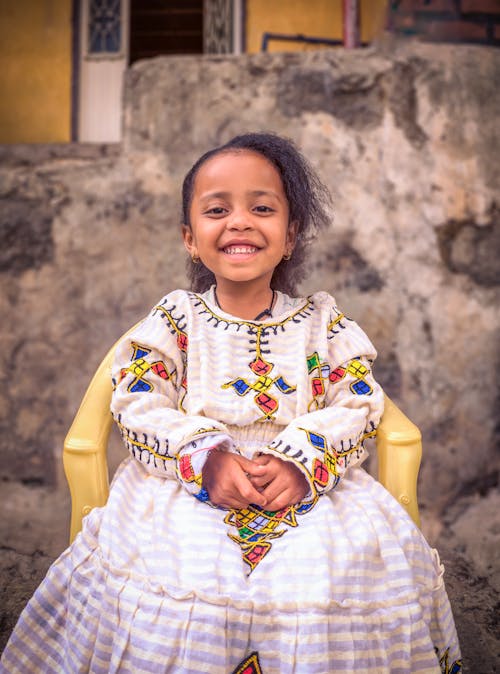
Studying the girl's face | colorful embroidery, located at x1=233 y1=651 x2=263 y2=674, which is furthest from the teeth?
colorful embroidery, located at x1=233 y1=651 x2=263 y2=674

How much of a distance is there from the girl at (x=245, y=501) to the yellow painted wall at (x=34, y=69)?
470 centimetres

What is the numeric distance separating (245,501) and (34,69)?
5703 mm

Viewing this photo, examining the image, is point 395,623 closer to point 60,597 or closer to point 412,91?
point 60,597

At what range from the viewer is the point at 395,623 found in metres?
1.12

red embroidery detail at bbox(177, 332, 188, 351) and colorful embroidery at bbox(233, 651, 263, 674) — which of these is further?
red embroidery detail at bbox(177, 332, 188, 351)

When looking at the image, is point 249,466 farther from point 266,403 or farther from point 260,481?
point 266,403

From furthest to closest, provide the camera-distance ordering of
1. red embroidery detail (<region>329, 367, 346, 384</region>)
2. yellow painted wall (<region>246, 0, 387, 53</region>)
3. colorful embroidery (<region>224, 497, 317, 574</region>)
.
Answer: yellow painted wall (<region>246, 0, 387, 53</region>), red embroidery detail (<region>329, 367, 346, 384</region>), colorful embroidery (<region>224, 497, 317, 574</region>)

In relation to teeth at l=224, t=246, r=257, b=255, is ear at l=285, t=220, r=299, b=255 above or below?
above

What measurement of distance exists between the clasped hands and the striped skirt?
0.11 ft

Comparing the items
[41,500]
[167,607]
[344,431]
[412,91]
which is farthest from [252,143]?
[41,500]

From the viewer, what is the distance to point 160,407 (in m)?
1.48

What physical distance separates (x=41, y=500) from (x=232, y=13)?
15.4 ft

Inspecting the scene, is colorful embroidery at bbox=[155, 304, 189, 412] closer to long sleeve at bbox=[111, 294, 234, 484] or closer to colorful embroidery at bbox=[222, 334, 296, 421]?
long sleeve at bbox=[111, 294, 234, 484]

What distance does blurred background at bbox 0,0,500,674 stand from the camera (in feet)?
9.02
